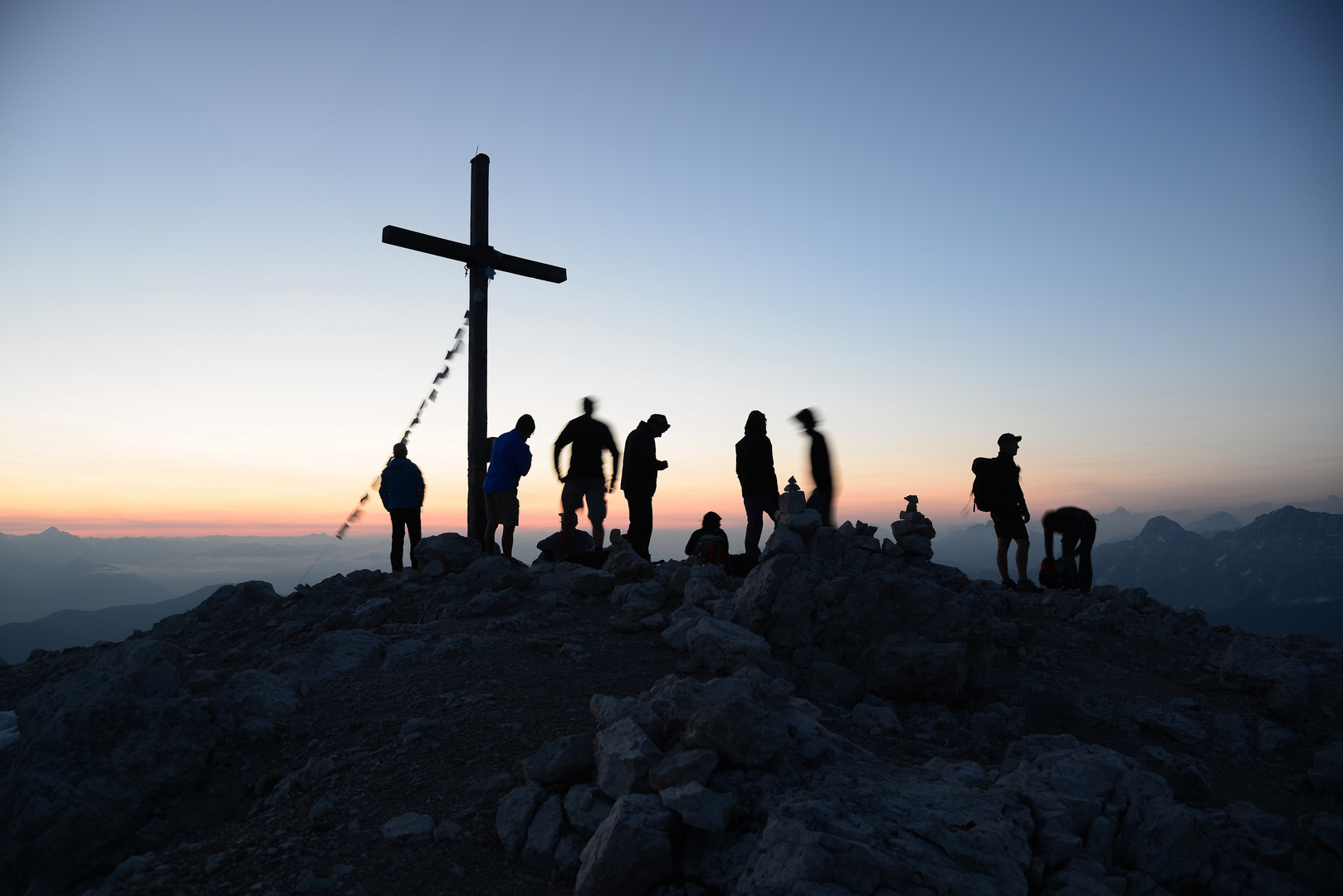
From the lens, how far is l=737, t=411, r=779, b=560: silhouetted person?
9281mm

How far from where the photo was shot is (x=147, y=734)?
14.5 feet

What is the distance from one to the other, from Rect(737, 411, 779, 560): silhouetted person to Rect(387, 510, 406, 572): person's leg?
16.3ft

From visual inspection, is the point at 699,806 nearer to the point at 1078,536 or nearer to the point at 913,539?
the point at 913,539

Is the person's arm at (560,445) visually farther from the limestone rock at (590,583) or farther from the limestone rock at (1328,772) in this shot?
the limestone rock at (1328,772)

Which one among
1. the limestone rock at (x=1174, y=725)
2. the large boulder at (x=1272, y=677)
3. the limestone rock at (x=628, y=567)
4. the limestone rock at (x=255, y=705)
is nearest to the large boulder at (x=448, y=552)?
the limestone rock at (x=628, y=567)

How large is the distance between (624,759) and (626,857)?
1.88ft

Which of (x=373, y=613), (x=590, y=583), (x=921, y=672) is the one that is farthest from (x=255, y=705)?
(x=921, y=672)

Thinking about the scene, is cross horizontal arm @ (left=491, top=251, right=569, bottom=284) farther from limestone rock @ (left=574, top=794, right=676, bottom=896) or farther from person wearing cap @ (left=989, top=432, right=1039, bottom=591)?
limestone rock @ (left=574, top=794, right=676, bottom=896)

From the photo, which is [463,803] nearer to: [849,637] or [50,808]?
[50,808]

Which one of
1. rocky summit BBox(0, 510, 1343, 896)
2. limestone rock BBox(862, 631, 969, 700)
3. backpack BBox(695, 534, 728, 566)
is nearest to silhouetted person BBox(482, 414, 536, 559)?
rocky summit BBox(0, 510, 1343, 896)

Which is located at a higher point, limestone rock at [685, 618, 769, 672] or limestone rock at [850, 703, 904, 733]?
limestone rock at [685, 618, 769, 672]

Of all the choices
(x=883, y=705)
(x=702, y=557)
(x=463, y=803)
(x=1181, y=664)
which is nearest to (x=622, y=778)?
(x=463, y=803)

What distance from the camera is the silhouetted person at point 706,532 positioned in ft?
34.1

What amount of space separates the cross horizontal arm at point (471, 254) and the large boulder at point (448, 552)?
4.66 metres
